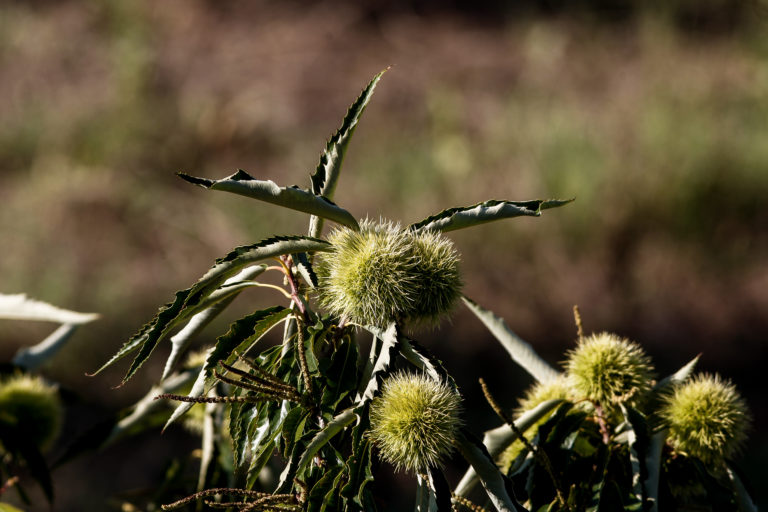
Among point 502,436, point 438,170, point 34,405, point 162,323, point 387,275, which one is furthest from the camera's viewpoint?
point 438,170

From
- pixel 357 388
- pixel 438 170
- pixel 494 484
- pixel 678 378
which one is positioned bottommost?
pixel 494 484

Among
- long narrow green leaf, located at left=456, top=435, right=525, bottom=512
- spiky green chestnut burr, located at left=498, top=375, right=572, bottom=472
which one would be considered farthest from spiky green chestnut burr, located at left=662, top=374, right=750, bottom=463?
long narrow green leaf, located at left=456, top=435, right=525, bottom=512

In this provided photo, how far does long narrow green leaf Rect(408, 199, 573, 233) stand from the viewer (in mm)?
715

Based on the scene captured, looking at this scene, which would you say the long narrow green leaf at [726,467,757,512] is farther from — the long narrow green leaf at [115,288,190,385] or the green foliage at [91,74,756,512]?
the long narrow green leaf at [115,288,190,385]

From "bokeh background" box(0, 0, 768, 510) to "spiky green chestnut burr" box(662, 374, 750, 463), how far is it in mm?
2018

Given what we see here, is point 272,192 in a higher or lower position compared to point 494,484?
higher

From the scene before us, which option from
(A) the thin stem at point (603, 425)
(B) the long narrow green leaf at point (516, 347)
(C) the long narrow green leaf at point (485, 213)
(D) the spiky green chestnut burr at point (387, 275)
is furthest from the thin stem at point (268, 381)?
(A) the thin stem at point (603, 425)

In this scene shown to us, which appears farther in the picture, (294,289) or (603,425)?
(603,425)

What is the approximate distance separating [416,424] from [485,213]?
0.74ft

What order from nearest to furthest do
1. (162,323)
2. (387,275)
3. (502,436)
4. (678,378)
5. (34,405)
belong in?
(162,323) < (387,275) < (502,436) < (678,378) < (34,405)

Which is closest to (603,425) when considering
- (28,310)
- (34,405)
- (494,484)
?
(494,484)

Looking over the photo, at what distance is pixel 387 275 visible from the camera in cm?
77

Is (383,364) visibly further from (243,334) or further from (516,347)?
(516,347)

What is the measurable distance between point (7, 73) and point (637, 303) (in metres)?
4.85
